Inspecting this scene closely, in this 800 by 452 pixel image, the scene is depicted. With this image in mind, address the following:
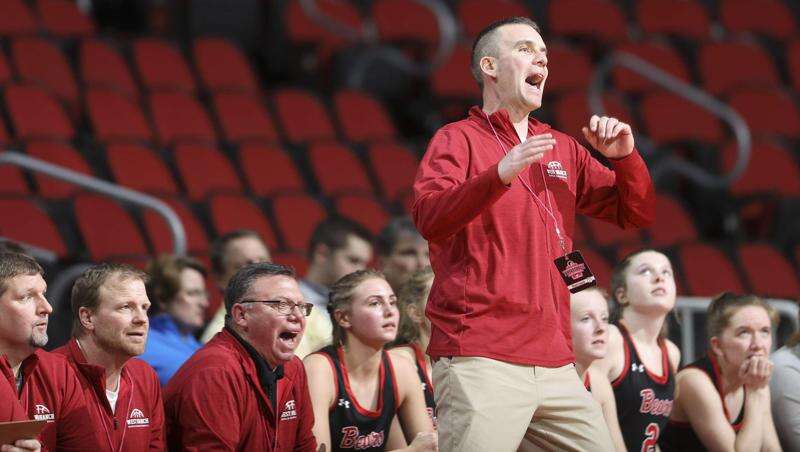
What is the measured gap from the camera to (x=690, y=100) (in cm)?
902

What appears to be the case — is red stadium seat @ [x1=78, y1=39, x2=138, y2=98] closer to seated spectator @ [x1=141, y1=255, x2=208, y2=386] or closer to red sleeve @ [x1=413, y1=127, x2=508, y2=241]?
seated spectator @ [x1=141, y1=255, x2=208, y2=386]

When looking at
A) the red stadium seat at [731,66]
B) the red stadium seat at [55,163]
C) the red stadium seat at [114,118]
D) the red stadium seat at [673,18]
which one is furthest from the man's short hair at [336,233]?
the red stadium seat at [673,18]

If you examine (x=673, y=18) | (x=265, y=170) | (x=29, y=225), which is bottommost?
(x=29, y=225)

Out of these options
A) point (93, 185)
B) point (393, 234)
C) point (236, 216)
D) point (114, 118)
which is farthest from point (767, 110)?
point (93, 185)

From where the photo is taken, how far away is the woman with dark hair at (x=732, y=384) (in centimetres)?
470

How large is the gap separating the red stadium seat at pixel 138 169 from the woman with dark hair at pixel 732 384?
3290mm

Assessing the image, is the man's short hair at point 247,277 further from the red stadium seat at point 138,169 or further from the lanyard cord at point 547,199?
the red stadium seat at point 138,169

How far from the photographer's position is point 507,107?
11.0ft

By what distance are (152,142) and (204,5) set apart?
6.46 ft

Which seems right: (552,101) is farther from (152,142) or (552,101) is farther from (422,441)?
(422,441)

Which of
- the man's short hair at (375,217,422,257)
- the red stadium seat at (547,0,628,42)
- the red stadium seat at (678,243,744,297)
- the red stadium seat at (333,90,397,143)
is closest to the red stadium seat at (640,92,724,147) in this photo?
the red stadium seat at (547,0,628,42)

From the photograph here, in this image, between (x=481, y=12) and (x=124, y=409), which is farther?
(x=481, y=12)

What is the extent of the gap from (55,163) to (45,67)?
112cm

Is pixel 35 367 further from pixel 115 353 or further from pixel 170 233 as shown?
pixel 170 233
